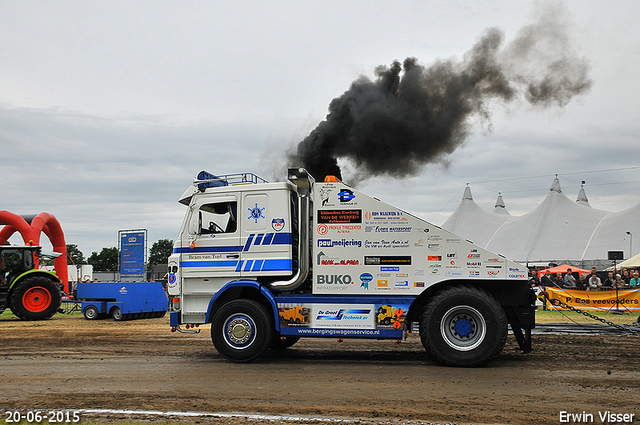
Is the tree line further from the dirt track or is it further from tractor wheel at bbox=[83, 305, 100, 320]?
the dirt track

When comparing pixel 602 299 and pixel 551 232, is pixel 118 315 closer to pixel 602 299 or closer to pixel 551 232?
pixel 602 299

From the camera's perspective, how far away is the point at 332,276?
8.95 m

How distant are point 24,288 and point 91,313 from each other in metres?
2.31

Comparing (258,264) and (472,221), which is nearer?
(258,264)

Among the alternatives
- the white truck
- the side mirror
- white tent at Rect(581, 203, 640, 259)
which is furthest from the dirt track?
white tent at Rect(581, 203, 640, 259)

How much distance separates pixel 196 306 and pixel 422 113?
868 cm

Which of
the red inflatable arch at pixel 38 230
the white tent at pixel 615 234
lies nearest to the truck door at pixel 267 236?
the red inflatable arch at pixel 38 230

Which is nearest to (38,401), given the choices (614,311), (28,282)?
(28,282)

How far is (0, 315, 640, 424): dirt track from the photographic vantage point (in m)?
5.93

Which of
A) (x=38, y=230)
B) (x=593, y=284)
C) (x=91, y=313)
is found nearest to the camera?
(x=91, y=313)

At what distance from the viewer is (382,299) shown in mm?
8766

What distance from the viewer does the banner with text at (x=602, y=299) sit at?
19.7m

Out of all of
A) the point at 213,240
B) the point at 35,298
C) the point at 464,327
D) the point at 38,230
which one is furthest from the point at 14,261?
the point at 464,327

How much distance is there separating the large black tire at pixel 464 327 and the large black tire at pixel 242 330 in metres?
2.58
